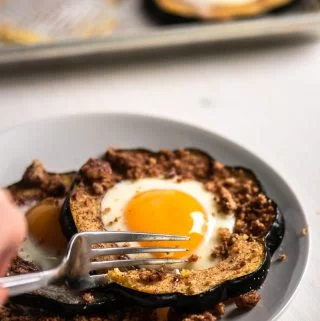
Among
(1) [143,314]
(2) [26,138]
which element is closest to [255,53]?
(2) [26,138]

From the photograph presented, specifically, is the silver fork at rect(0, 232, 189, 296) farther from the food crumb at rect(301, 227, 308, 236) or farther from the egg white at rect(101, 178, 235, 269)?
the food crumb at rect(301, 227, 308, 236)

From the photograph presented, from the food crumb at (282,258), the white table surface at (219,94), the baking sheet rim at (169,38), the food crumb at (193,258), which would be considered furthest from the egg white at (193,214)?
the baking sheet rim at (169,38)

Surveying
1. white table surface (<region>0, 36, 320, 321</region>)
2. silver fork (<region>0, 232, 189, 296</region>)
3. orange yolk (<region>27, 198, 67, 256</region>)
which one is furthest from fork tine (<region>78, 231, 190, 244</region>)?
white table surface (<region>0, 36, 320, 321</region>)

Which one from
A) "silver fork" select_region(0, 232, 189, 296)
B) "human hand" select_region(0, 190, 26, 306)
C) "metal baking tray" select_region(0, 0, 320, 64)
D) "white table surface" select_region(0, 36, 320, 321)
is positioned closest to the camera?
"human hand" select_region(0, 190, 26, 306)

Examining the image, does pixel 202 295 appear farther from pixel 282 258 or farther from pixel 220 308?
pixel 282 258

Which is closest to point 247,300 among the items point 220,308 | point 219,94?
point 220,308
